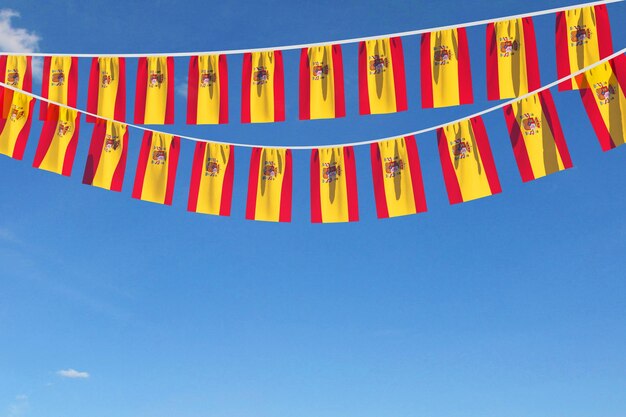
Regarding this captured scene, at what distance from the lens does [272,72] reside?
12344mm

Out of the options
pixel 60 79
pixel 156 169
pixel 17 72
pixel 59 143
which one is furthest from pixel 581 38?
pixel 17 72

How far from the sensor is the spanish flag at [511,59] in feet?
36.4

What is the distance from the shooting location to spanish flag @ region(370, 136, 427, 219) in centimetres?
Answer: 1277

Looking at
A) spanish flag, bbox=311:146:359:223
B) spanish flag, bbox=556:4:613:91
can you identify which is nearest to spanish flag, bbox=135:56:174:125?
spanish flag, bbox=311:146:359:223

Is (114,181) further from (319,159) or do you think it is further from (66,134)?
(319,159)

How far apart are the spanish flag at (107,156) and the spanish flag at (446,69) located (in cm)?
551

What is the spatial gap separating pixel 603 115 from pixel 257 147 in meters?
5.89

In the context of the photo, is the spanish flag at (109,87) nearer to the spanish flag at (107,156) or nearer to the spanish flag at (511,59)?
the spanish flag at (107,156)

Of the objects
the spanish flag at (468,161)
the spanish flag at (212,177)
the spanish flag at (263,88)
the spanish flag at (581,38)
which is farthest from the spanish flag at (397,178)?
the spanish flag at (581,38)

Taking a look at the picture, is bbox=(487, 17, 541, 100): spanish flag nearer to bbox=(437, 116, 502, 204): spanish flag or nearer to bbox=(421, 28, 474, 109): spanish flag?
bbox=(421, 28, 474, 109): spanish flag

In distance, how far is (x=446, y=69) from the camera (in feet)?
37.8

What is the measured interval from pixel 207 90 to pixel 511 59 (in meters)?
4.98

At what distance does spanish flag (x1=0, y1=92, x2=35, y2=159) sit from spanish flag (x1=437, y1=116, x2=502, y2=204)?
23.7ft

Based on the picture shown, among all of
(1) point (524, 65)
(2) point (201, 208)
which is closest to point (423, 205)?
(1) point (524, 65)
